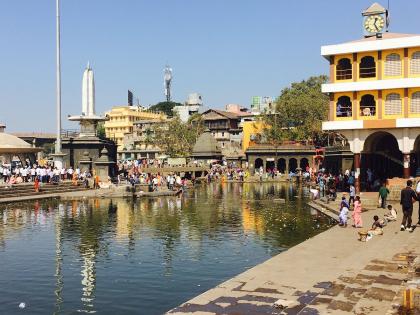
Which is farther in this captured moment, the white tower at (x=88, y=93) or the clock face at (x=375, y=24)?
the white tower at (x=88, y=93)

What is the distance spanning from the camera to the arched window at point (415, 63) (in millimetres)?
34156

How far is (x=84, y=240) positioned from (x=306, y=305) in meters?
12.3

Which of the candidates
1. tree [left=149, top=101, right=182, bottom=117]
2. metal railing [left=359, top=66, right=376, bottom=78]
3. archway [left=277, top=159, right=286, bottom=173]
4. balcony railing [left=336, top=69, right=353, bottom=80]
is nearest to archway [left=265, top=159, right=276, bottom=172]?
archway [left=277, top=159, right=286, bottom=173]

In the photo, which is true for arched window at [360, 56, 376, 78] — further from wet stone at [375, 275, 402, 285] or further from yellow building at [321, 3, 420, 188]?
wet stone at [375, 275, 402, 285]

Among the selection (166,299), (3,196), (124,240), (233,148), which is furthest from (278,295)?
(233,148)

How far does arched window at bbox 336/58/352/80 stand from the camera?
119 feet

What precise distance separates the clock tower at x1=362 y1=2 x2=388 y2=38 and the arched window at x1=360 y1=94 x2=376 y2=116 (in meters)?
4.99

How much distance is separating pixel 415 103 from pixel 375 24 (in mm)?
7065

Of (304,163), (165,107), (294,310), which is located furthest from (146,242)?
(165,107)

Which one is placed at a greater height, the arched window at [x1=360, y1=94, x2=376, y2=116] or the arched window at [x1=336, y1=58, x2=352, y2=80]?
the arched window at [x1=336, y1=58, x2=352, y2=80]

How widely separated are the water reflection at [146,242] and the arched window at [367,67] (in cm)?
1037

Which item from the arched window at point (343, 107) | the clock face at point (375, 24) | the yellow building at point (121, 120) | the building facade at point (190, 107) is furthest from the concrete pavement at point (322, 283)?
the yellow building at point (121, 120)

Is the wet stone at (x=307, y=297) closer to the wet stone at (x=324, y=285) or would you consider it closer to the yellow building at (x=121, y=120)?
the wet stone at (x=324, y=285)

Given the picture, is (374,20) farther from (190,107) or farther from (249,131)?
(190,107)
